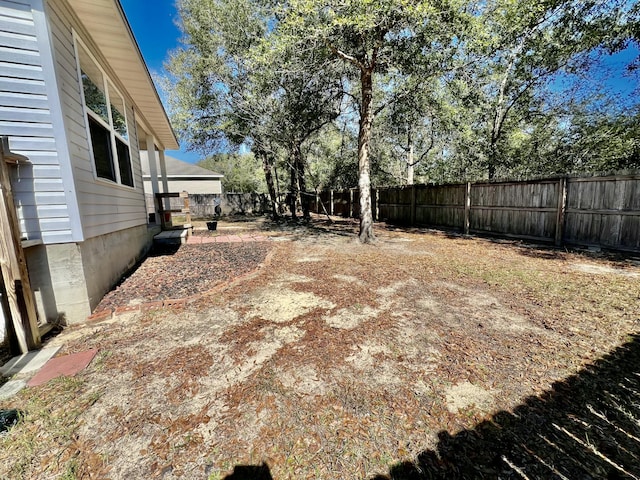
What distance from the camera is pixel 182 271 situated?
492 cm

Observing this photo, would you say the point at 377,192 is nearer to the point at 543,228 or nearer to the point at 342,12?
the point at 543,228

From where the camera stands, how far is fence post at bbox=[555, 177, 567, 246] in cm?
699

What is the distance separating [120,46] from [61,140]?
7.81ft

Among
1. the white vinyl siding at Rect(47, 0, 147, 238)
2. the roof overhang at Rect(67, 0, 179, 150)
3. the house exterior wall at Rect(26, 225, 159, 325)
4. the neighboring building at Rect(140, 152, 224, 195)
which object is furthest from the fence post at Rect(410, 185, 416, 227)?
the neighboring building at Rect(140, 152, 224, 195)

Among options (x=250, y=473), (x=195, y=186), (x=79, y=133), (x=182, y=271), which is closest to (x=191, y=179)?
(x=195, y=186)

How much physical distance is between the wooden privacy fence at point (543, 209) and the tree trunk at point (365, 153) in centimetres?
401

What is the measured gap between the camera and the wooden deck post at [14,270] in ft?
7.50

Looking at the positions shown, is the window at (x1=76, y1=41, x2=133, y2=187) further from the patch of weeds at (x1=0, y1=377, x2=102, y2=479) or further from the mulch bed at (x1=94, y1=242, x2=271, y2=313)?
the patch of weeds at (x1=0, y1=377, x2=102, y2=479)

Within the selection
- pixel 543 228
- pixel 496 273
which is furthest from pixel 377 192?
pixel 496 273

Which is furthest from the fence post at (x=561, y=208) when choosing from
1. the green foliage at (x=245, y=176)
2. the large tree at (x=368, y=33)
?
the green foliage at (x=245, y=176)

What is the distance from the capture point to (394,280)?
178 inches

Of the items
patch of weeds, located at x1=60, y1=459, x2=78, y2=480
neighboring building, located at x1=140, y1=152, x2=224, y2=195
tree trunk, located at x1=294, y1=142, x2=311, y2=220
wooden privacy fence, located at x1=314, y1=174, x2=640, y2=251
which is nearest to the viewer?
patch of weeds, located at x1=60, y1=459, x2=78, y2=480

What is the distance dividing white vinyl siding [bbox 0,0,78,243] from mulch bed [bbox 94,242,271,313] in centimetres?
117

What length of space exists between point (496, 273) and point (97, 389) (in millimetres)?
5439
